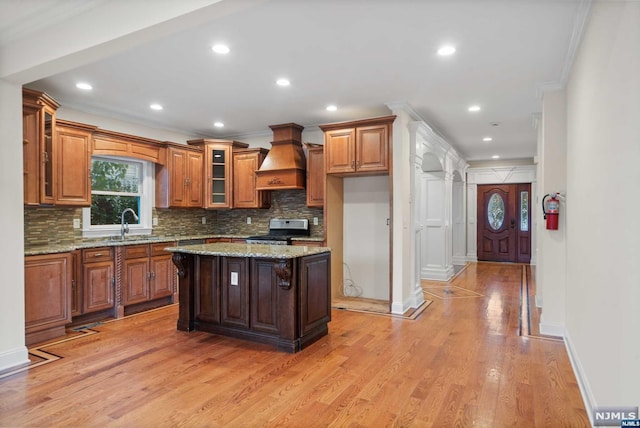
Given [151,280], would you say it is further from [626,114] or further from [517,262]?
[517,262]

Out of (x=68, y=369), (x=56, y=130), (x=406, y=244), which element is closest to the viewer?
(x=68, y=369)

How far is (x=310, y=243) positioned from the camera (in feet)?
18.0

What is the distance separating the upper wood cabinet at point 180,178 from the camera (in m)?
5.72

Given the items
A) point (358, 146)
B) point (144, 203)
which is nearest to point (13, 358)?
point (144, 203)

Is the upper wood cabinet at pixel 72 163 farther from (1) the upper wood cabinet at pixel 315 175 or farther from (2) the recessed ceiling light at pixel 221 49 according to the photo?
(1) the upper wood cabinet at pixel 315 175

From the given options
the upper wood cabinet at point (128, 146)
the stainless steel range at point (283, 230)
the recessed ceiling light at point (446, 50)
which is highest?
the recessed ceiling light at point (446, 50)

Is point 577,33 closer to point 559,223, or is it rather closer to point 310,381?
point 559,223

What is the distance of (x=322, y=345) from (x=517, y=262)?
25.3 feet

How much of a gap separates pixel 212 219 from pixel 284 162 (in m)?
2.02

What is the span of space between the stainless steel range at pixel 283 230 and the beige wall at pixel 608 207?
367 centimetres

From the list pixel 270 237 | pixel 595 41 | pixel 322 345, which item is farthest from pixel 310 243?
pixel 595 41

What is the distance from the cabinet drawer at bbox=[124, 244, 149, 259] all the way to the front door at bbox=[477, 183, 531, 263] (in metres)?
8.14

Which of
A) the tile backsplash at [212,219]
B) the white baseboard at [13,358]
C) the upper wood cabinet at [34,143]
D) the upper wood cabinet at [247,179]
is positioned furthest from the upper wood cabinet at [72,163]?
the upper wood cabinet at [247,179]

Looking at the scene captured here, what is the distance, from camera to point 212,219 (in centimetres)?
686
